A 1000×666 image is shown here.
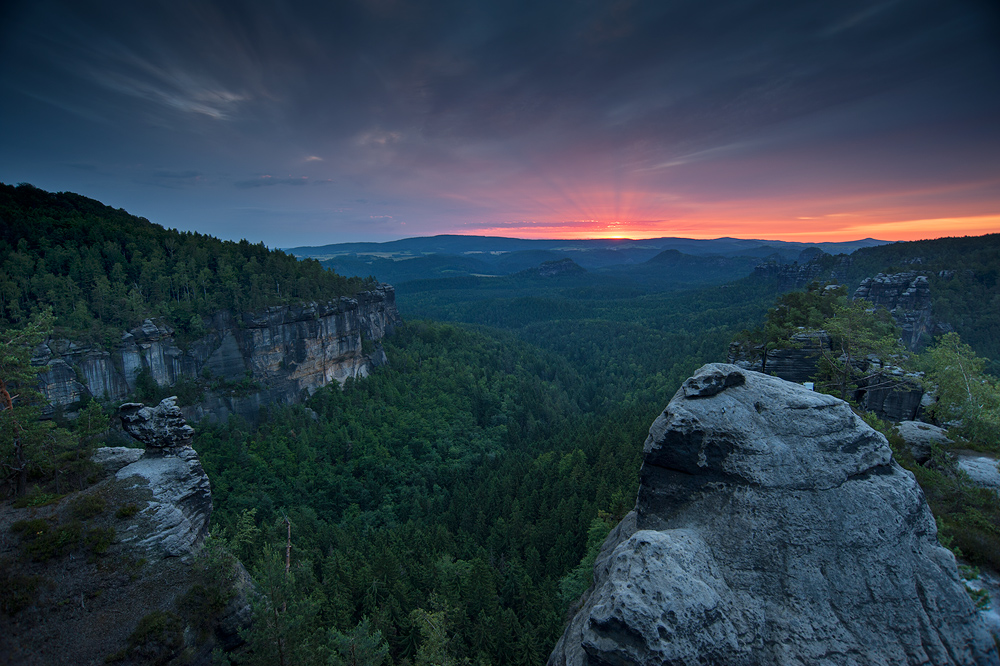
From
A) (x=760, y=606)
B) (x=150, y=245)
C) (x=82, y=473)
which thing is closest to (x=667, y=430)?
(x=760, y=606)

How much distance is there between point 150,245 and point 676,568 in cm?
6818

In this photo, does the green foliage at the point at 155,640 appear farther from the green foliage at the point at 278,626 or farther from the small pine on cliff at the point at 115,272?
the small pine on cliff at the point at 115,272

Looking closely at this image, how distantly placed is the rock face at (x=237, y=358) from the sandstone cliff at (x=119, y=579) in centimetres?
3071

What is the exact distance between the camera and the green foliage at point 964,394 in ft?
54.3

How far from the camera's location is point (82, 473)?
17.3m

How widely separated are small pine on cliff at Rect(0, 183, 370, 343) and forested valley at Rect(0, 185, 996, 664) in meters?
0.21

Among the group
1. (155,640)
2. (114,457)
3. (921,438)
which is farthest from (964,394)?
(114,457)

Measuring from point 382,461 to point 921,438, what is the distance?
46821 millimetres

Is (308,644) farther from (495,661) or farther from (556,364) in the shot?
(556,364)

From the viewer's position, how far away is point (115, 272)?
45.7m

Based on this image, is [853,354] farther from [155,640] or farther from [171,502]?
[171,502]

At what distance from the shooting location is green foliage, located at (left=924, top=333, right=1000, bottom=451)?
16.5m

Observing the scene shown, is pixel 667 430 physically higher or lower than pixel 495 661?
higher

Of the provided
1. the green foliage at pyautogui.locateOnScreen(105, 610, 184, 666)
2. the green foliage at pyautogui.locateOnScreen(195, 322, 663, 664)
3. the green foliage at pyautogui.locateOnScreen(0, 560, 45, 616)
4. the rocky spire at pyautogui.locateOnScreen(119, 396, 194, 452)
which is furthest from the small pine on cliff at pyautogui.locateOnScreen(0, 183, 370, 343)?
the green foliage at pyautogui.locateOnScreen(105, 610, 184, 666)
